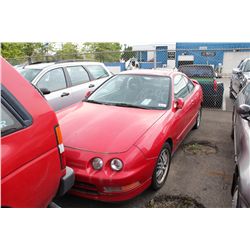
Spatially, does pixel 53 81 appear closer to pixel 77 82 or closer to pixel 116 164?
pixel 77 82

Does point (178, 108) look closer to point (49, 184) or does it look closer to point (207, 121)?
point (49, 184)

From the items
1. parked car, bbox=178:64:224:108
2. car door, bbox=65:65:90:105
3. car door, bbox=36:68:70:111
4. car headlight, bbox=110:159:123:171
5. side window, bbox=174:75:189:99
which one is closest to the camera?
car headlight, bbox=110:159:123:171

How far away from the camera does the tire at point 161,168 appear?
2.97m

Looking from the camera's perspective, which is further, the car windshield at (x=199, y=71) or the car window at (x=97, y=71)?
the car windshield at (x=199, y=71)

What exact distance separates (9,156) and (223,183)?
9.41ft

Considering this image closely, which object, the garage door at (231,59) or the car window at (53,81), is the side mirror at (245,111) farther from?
the garage door at (231,59)

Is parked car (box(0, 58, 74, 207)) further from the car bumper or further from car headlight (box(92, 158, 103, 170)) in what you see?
car headlight (box(92, 158, 103, 170))

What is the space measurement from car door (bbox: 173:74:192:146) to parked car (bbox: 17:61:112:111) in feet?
7.97

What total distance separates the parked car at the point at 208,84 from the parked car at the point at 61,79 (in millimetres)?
3474

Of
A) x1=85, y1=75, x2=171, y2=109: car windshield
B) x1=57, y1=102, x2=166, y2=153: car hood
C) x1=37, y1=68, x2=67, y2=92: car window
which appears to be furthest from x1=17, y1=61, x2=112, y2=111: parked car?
x1=57, y1=102, x2=166, y2=153: car hood

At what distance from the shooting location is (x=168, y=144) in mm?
3244

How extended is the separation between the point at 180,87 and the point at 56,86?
106 inches

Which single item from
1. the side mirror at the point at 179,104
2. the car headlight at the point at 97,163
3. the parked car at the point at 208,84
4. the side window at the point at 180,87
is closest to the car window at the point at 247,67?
the parked car at the point at 208,84

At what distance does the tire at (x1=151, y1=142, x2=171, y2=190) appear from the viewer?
297 cm
